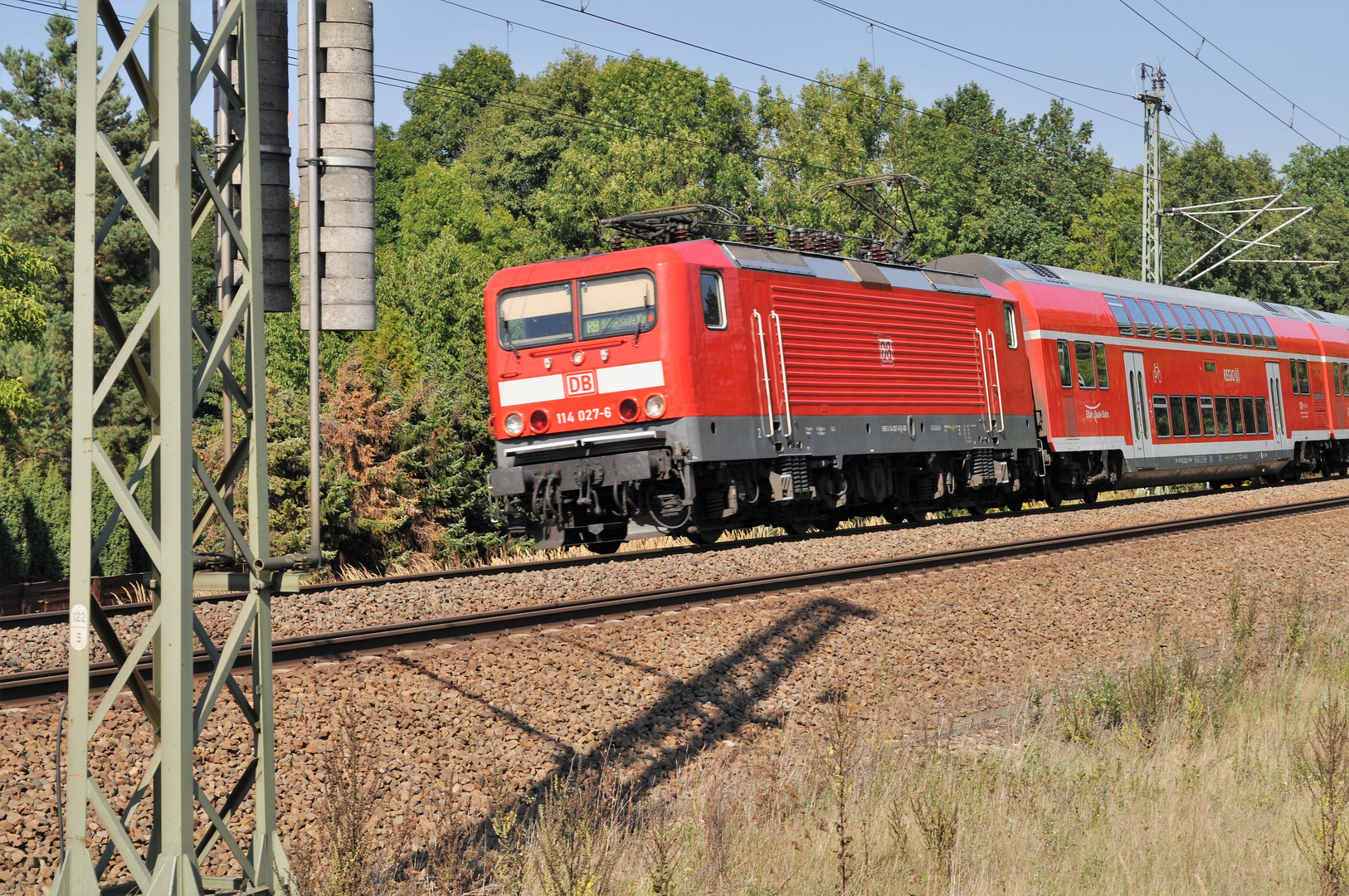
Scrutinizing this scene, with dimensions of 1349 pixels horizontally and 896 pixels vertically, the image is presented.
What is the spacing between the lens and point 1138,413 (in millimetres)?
24594

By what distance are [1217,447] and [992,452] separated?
894cm

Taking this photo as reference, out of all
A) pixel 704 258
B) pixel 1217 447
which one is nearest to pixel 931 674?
pixel 704 258

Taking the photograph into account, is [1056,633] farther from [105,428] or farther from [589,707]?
[105,428]

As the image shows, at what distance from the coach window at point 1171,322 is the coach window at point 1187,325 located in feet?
0.52

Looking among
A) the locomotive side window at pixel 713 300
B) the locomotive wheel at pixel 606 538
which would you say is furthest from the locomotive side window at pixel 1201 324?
the locomotive wheel at pixel 606 538

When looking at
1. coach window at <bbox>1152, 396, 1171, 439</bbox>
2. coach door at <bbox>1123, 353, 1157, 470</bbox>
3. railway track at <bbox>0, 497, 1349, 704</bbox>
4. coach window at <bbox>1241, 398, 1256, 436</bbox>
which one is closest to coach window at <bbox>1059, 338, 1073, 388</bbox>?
coach door at <bbox>1123, 353, 1157, 470</bbox>

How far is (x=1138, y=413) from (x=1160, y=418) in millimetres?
926

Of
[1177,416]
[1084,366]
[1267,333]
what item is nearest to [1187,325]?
[1177,416]

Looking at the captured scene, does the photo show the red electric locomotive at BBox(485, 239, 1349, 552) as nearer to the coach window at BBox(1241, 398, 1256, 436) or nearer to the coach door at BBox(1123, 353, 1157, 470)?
the coach door at BBox(1123, 353, 1157, 470)

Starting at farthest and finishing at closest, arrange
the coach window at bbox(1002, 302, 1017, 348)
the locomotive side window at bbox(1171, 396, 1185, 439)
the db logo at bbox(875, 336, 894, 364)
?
the locomotive side window at bbox(1171, 396, 1185, 439) → the coach window at bbox(1002, 302, 1017, 348) → the db logo at bbox(875, 336, 894, 364)

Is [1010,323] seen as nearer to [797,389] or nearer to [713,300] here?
[797,389]

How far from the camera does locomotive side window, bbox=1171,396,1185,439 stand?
84.3ft

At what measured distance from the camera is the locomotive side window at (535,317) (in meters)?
15.6

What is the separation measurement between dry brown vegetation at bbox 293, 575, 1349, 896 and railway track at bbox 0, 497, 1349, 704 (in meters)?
2.15
